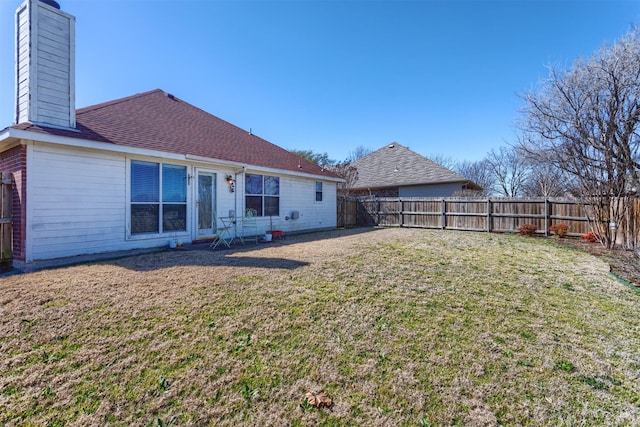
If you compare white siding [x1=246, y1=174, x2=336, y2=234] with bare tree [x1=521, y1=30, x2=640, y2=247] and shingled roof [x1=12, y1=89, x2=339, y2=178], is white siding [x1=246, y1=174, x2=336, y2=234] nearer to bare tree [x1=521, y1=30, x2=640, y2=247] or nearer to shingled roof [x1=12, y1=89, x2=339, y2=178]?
shingled roof [x1=12, y1=89, x2=339, y2=178]

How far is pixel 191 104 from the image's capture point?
11703 millimetres

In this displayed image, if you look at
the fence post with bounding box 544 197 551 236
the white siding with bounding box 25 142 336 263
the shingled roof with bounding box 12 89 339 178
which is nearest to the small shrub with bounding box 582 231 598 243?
the fence post with bounding box 544 197 551 236

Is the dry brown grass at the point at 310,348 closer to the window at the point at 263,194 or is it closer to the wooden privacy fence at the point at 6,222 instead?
the wooden privacy fence at the point at 6,222

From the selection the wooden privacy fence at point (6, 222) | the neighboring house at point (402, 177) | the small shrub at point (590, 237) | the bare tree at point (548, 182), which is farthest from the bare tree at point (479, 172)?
the wooden privacy fence at point (6, 222)

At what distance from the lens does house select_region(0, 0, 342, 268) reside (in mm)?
5422

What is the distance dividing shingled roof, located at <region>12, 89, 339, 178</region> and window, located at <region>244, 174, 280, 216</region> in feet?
1.76

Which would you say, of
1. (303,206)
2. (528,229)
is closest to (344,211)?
(303,206)

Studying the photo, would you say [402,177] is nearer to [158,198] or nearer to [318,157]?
[318,157]

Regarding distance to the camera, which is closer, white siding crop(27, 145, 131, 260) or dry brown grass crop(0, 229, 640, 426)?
dry brown grass crop(0, 229, 640, 426)

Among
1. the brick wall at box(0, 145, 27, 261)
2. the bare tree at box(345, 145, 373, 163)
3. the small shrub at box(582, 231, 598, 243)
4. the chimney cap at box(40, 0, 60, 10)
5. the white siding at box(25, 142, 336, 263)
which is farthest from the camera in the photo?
the bare tree at box(345, 145, 373, 163)

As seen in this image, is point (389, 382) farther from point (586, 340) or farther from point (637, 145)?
point (637, 145)

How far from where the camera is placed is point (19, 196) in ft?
17.5

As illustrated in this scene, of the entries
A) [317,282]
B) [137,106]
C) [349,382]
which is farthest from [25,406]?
[137,106]

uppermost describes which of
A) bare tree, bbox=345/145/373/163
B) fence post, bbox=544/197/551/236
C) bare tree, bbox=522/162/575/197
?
bare tree, bbox=345/145/373/163
